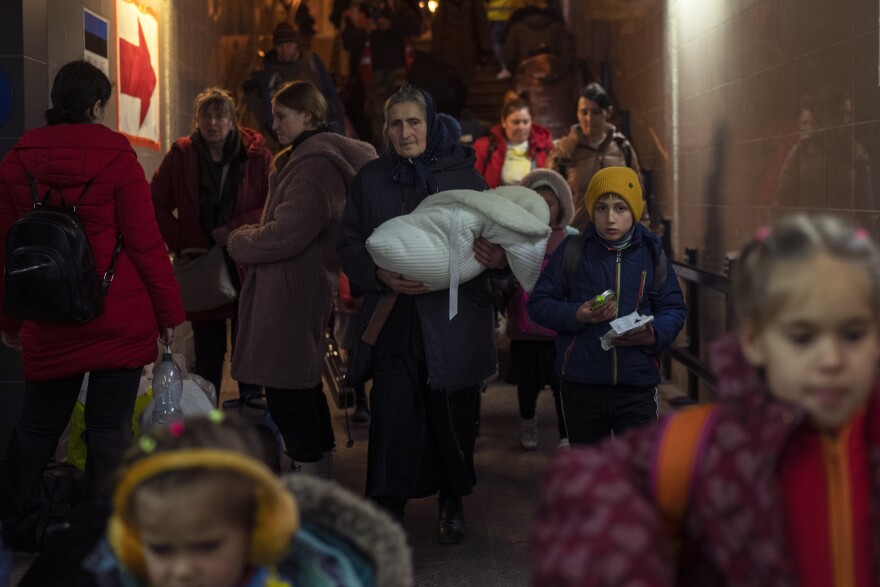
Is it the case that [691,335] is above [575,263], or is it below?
below

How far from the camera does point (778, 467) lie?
178 cm

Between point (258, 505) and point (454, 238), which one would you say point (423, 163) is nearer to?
point (454, 238)

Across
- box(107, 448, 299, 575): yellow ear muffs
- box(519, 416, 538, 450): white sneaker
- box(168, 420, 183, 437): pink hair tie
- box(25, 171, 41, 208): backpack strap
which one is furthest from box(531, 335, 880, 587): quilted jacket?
box(519, 416, 538, 450): white sneaker

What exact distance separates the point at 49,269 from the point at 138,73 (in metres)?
3.79

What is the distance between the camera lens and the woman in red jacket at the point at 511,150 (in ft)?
29.7

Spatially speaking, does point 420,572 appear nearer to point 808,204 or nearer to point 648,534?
point 808,204

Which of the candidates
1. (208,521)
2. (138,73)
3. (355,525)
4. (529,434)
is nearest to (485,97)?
(138,73)

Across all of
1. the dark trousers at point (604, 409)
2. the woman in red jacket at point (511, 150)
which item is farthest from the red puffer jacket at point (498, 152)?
the dark trousers at point (604, 409)

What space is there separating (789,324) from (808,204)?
423cm

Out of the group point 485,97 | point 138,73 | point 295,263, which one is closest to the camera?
point 295,263

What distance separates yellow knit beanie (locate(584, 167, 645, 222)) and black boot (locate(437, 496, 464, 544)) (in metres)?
1.36

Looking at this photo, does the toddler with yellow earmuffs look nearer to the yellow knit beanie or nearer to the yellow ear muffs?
the yellow ear muffs

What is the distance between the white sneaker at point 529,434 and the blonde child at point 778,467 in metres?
5.05

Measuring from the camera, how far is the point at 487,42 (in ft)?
46.7
